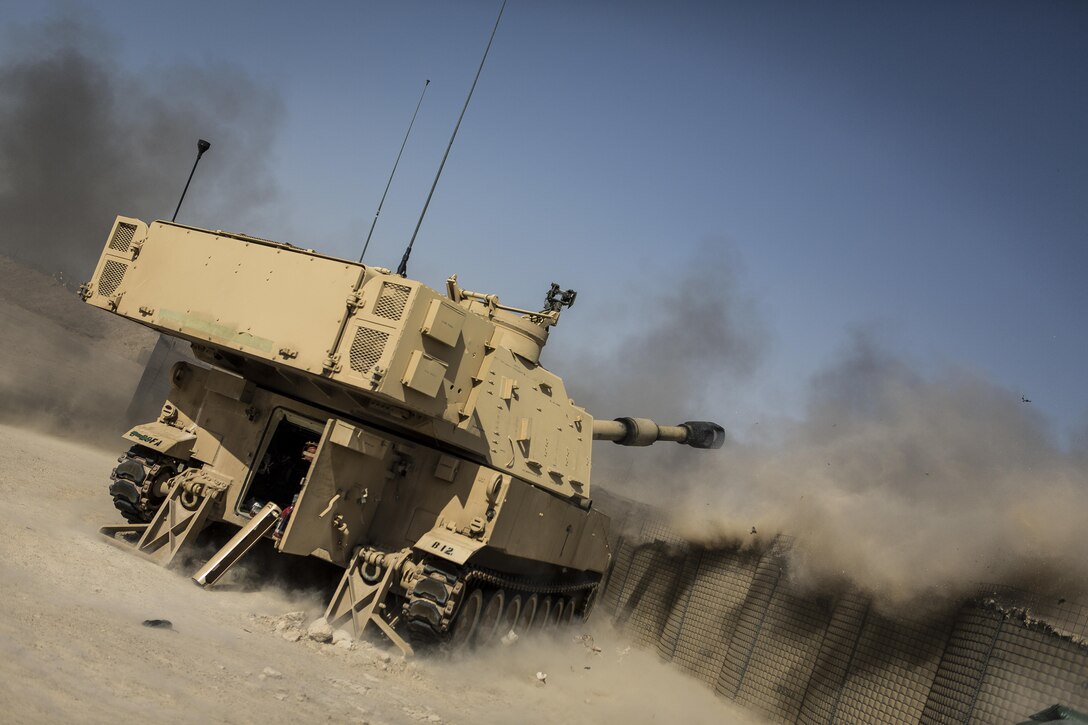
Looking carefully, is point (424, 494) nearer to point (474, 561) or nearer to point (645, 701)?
point (474, 561)

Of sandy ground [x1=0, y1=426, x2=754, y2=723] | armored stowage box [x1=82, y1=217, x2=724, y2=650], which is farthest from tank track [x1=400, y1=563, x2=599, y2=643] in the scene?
sandy ground [x1=0, y1=426, x2=754, y2=723]

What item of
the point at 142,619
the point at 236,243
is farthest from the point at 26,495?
the point at 142,619

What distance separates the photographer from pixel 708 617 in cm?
1523

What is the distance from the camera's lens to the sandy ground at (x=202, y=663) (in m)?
6.11

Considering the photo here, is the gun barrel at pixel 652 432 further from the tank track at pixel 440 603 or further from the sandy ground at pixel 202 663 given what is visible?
the tank track at pixel 440 603

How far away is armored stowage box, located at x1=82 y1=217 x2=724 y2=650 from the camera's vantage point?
10180 mm

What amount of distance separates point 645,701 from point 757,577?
3.18 metres

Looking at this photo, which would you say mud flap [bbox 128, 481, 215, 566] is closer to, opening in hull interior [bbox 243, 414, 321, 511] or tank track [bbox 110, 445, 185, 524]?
tank track [bbox 110, 445, 185, 524]

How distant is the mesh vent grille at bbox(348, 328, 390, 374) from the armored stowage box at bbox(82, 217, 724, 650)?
0.07 ft

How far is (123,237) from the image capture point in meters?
11.7

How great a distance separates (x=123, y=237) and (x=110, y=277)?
1.62 ft

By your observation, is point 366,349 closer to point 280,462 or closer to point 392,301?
point 392,301

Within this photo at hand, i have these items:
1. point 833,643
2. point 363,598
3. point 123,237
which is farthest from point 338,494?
point 833,643

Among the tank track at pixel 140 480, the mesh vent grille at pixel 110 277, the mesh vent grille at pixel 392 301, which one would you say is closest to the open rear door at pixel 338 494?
the mesh vent grille at pixel 392 301
